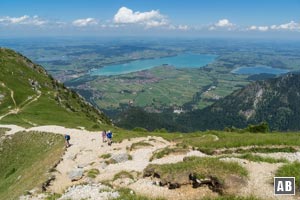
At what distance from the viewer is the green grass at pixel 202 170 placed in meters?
30.5

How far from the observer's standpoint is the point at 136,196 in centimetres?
3003

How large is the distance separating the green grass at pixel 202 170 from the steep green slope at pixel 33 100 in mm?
54681

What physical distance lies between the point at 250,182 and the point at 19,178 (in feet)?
116

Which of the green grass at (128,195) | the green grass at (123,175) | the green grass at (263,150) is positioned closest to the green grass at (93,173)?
the green grass at (123,175)

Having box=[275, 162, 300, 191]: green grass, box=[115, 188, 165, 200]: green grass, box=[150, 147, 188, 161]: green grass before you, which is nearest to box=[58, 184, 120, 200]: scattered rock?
box=[115, 188, 165, 200]: green grass

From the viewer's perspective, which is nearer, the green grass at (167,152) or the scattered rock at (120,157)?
the green grass at (167,152)

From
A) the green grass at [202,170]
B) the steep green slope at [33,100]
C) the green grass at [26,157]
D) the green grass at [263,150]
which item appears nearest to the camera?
the green grass at [202,170]

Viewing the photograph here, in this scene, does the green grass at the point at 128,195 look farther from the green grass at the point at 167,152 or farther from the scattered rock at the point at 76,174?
the green grass at the point at 167,152

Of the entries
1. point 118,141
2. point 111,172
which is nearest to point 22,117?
point 118,141

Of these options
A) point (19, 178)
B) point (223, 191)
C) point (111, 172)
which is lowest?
point (19, 178)

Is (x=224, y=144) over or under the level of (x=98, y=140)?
over

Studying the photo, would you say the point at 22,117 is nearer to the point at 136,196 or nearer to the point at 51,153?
the point at 51,153

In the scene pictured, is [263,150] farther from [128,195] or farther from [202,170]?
[128,195]

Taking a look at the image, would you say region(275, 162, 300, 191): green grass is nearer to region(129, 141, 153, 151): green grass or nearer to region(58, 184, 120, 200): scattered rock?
region(58, 184, 120, 200): scattered rock
